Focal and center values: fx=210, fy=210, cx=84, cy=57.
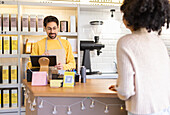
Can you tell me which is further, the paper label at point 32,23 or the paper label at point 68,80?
the paper label at point 32,23

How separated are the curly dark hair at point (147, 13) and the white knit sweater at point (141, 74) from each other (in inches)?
3.7

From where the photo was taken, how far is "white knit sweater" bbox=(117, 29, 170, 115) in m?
1.34

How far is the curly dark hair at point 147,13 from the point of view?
1340mm

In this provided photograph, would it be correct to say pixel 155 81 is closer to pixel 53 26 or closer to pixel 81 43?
pixel 53 26

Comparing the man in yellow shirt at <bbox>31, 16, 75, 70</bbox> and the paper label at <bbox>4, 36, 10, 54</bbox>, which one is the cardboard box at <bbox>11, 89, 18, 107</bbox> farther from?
the man in yellow shirt at <bbox>31, 16, 75, 70</bbox>

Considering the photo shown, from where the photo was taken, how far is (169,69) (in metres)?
1.46

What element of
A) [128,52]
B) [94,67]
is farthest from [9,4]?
[128,52]

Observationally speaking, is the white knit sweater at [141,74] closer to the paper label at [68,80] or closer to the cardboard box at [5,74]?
the paper label at [68,80]

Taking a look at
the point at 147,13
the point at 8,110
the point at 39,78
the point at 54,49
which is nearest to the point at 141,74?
the point at 147,13

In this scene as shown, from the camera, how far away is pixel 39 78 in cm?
212

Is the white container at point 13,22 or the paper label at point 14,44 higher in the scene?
the white container at point 13,22

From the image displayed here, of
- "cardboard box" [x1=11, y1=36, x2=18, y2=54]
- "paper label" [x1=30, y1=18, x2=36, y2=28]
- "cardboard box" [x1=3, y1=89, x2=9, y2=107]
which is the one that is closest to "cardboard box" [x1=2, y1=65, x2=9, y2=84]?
"cardboard box" [x1=3, y1=89, x2=9, y2=107]

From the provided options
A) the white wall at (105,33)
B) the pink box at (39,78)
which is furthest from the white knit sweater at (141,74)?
the white wall at (105,33)

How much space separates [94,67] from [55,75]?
2276 mm
